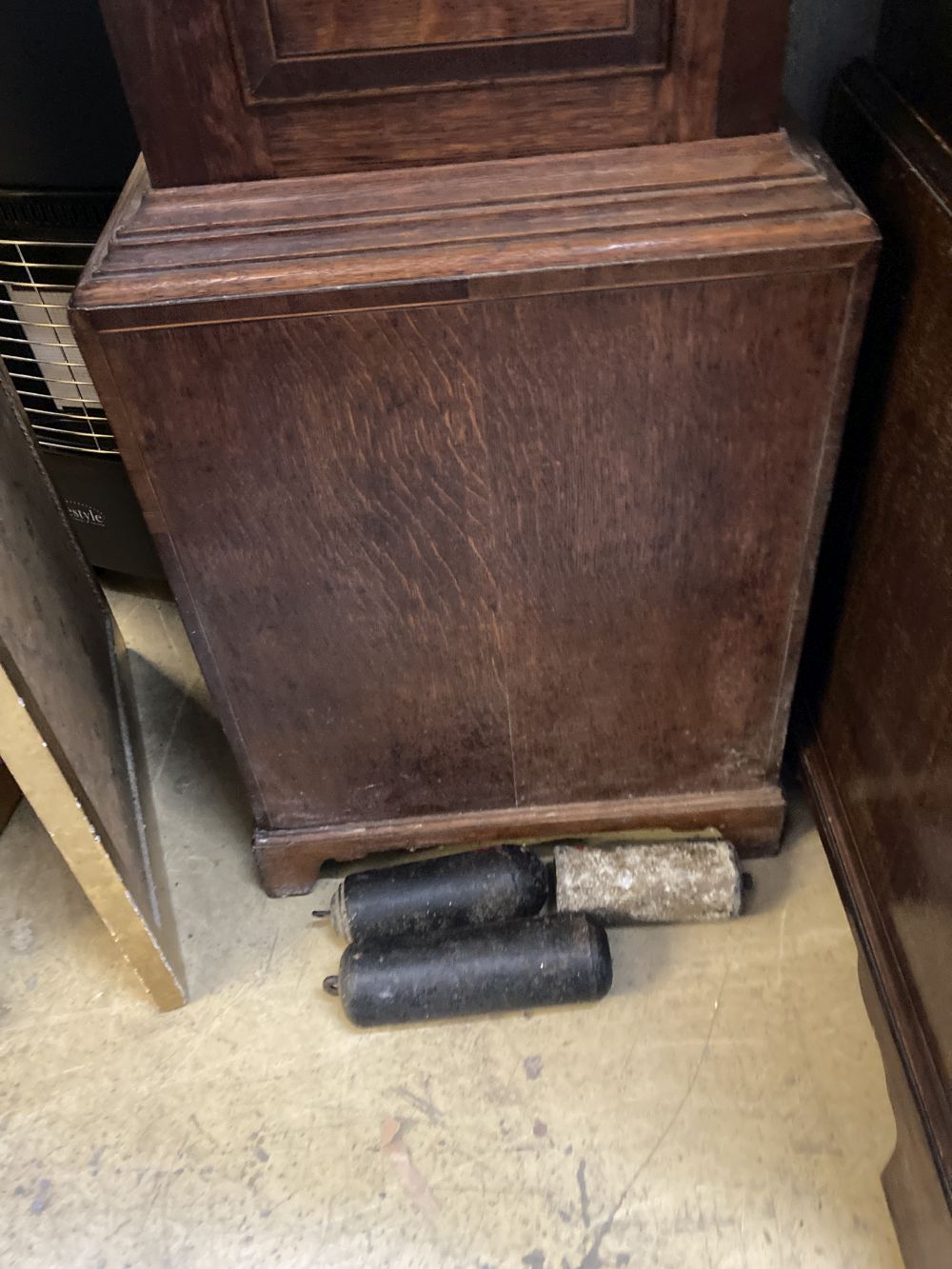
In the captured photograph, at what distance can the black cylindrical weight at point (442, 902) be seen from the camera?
116 cm

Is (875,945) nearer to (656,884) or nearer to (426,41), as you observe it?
(656,884)

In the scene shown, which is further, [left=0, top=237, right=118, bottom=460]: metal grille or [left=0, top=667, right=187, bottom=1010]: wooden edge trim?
[left=0, top=237, right=118, bottom=460]: metal grille

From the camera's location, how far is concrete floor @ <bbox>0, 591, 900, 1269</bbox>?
0.98m

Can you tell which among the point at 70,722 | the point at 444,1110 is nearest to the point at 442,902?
the point at 444,1110

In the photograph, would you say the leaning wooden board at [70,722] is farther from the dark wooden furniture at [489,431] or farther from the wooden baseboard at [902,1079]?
the wooden baseboard at [902,1079]

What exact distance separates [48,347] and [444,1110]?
1088 millimetres

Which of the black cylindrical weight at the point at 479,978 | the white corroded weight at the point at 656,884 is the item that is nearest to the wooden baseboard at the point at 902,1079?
the white corroded weight at the point at 656,884

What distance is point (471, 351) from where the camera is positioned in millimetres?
828

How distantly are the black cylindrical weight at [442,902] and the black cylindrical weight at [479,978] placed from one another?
57 mm

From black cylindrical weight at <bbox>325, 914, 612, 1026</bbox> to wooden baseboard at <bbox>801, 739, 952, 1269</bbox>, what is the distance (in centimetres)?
27

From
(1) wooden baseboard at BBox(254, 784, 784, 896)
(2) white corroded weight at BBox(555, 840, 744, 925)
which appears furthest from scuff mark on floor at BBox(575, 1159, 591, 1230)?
(1) wooden baseboard at BBox(254, 784, 784, 896)

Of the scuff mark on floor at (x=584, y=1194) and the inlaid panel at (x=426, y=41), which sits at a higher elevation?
the inlaid panel at (x=426, y=41)

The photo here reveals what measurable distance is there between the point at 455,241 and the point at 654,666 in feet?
1.58

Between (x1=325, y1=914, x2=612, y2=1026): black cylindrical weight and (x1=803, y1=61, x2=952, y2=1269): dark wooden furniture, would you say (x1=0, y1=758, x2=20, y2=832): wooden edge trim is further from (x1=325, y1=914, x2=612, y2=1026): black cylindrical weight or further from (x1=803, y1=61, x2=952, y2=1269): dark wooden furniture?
(x1=803, y1=61, x2=952, y2=1269): dark wooden furniture
